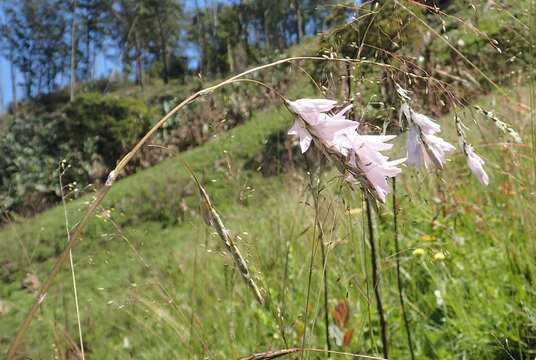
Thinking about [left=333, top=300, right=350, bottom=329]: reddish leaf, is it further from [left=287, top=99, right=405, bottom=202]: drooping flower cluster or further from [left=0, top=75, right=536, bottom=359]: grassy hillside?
[left=287, top=99, right=405, bottom=202]: drooping flower cluster

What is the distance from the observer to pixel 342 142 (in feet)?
2.05

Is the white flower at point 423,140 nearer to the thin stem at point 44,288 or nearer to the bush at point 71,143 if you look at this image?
the thin stem at point 44,288

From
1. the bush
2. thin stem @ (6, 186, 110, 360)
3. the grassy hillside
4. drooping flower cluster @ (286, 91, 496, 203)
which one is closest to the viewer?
thin stem @ (6, 186, 110, 360)

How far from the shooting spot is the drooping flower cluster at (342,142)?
609 mm

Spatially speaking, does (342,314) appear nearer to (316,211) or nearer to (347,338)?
(347,338)

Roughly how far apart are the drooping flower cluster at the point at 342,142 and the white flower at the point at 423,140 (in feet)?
0.30

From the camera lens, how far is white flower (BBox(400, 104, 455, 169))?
2.31 ft

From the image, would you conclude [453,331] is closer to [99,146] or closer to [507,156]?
[507,156]

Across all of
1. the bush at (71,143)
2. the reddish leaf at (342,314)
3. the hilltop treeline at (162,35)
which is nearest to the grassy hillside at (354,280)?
the reddish leaf at (342,314)

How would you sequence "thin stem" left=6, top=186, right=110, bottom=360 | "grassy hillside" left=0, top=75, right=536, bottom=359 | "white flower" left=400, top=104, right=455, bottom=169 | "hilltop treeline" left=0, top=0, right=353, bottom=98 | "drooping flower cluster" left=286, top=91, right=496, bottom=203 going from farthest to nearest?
"hilltop treeline" left=0, top=0, right=353, bottom=98, "grassy hillside" left=0, top=75, right=536, bottom=359, "white flower" left=400, top=104, right=455, bottom=169, "drooping flower cluster" left=286, top=91, right=496, bottom=203, "thin stem" left=6, top=186, right=110, bottom=360

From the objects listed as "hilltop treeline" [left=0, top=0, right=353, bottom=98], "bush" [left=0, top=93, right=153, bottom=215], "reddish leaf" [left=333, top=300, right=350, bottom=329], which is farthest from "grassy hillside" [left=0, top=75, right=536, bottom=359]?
"hilltop treeline" [left=0, top=0, right=353, bottom=98]

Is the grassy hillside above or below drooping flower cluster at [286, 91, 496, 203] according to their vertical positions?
below

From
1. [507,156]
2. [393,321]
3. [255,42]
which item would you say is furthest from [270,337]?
[255,42]

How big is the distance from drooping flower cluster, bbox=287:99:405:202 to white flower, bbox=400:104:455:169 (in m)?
0.09
